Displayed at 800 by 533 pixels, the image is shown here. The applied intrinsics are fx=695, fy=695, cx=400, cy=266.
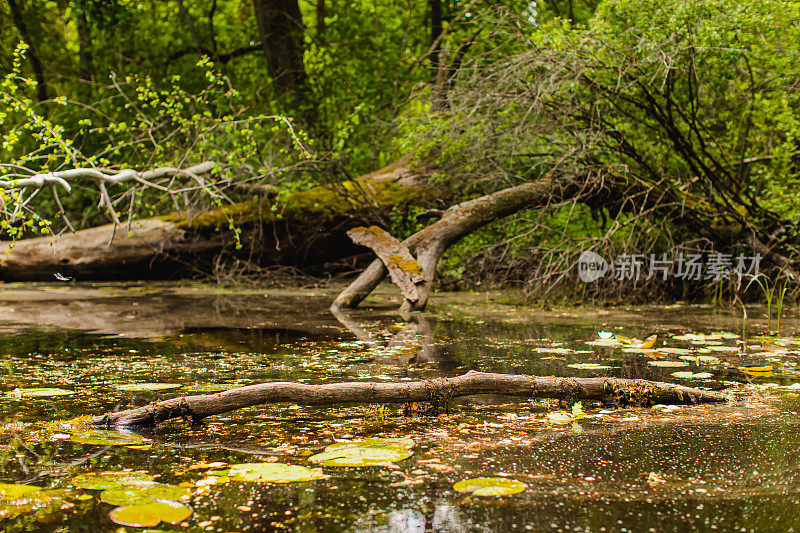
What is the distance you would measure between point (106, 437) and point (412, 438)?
104cm

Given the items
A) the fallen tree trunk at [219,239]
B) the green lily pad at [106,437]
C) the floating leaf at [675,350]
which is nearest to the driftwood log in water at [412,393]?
the green lily pad at [106,437]

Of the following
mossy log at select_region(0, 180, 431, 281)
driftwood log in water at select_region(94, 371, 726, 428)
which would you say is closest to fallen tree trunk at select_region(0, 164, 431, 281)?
mossy log at select_region(0, 180, 431, 281)

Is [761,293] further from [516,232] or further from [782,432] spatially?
[782,432]

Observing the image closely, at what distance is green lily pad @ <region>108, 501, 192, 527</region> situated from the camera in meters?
1.62

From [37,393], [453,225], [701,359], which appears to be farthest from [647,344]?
[453,225]

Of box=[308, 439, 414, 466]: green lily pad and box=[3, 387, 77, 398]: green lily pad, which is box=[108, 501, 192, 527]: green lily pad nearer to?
box=[308, 439, 414, 466]: green lily pad

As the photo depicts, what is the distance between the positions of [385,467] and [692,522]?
2.76 feet

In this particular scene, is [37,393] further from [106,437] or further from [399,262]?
[399,262]

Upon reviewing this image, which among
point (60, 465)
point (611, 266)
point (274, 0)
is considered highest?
point (274, 0)

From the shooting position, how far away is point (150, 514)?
1651 millimetres

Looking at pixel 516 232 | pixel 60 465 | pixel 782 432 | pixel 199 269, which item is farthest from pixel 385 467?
pixel 199 269

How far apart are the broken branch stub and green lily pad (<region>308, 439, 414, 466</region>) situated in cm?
411

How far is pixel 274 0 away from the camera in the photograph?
42.3 feet

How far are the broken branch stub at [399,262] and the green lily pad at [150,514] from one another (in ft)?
15.5
